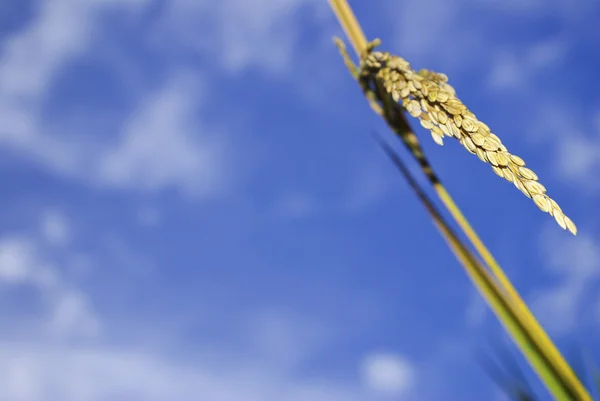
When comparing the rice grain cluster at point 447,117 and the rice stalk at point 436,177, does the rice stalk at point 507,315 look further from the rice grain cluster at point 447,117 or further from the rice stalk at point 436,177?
the rice grain cluster at point 447,117

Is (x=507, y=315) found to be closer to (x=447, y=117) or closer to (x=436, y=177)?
(x=436, y=177)

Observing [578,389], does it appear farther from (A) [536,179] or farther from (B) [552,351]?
(A) [536,179]

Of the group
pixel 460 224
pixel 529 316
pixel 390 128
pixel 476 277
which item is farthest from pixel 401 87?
pixel 529 316

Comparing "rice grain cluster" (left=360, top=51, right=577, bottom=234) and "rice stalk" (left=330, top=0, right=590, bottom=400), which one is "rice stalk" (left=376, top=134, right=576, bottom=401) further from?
"rice grain cluster" (left=360, top=51, right=577, bottom=234)

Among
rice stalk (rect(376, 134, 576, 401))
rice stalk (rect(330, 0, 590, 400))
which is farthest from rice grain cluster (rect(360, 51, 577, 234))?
rice stalk (rect(376, 134, 576, 401))

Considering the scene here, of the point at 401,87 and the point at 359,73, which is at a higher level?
the point at 359,73

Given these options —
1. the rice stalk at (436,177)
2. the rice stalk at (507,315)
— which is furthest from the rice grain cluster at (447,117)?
the rice stalk at (507,315)

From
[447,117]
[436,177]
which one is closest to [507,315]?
[436,177]
